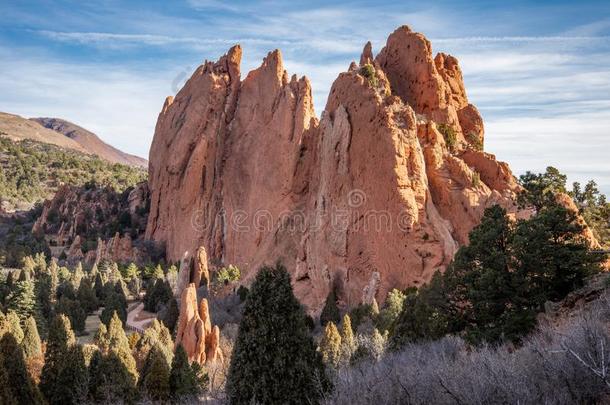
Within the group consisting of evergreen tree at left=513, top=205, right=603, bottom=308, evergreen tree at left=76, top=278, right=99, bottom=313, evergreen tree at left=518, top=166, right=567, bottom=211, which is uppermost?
evergreen tree at left=518, top=166, right=567, bottom=211

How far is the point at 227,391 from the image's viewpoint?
12672 millimetres

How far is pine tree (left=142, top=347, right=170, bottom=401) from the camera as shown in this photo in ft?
76.5

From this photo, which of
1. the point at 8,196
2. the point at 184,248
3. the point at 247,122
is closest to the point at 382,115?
the point at 247,122

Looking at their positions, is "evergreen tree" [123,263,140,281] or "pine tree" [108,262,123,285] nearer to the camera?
"pine tree" [108,262,123,285]

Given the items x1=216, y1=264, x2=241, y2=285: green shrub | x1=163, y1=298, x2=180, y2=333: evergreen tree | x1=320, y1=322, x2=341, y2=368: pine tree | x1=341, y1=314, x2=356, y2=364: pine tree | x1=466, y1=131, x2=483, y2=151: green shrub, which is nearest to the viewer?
x1=341, y1=314, x2=356, y2=364: pine tree

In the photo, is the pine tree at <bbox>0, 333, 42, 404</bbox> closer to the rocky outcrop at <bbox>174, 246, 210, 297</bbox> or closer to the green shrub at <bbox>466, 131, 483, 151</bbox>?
the rocky outcrop at <bbox>174, 246, 210, 297</bbox>

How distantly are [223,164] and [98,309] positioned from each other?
2657 centimetres

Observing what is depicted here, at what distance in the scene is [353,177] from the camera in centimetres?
4378

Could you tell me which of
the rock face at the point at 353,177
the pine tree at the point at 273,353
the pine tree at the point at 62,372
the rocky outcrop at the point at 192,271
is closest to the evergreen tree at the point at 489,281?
the pine tree at the point at 273,353

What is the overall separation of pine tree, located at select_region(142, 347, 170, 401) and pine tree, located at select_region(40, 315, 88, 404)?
2.66m

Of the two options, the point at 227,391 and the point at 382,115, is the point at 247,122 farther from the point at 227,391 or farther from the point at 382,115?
the point at 227,391

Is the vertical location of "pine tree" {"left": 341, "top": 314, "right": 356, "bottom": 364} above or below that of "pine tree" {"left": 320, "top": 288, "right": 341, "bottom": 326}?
above

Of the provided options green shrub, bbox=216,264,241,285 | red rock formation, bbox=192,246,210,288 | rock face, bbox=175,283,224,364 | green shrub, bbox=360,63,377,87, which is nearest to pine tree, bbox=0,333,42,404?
rock face, bbox=175,283,224,364

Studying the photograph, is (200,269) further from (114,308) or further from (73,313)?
(73,313)
